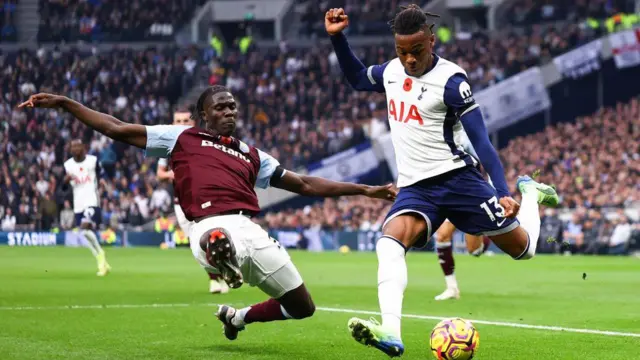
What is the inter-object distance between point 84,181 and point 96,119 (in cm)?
1359

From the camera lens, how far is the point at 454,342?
848cm

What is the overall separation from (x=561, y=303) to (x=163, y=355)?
7407mm

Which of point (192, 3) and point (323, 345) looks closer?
point (323, 345)

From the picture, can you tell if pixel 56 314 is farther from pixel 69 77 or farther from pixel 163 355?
pixel 69 77

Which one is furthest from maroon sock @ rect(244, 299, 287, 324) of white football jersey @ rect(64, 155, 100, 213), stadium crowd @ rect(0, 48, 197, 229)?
stadium crowd @ rect(0, 48, 197, 229)

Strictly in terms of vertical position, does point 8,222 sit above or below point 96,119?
below

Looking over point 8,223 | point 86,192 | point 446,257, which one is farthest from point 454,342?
point 8,223

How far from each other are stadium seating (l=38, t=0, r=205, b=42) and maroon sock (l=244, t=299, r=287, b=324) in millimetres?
42433

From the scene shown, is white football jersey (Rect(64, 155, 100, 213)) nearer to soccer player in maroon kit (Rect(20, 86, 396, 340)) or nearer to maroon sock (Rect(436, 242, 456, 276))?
maroon sock (Rect(436, 242, 456, 276))

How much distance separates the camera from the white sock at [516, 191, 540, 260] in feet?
32.2

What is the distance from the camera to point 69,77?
47500 millimetres

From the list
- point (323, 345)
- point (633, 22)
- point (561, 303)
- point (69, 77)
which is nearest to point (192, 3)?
point (69, 77)

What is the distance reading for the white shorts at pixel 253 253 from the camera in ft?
28.9

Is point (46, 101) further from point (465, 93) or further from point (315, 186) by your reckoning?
point (465, 93)
